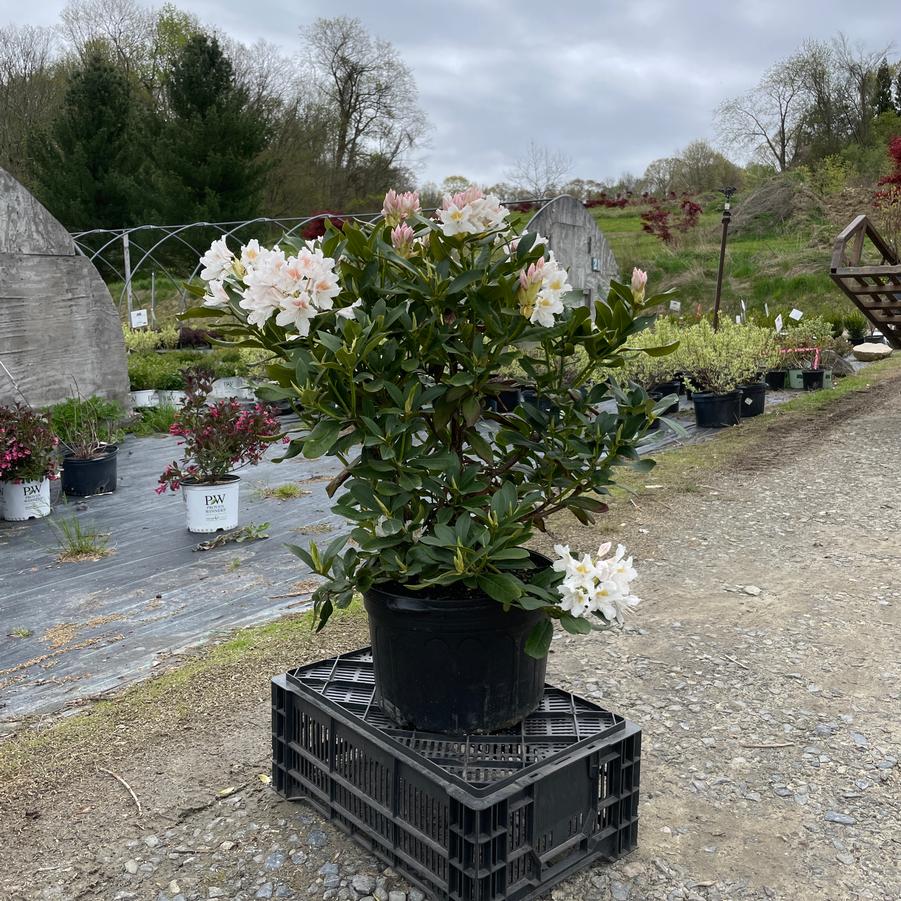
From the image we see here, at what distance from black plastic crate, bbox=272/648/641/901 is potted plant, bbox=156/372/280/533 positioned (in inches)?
107

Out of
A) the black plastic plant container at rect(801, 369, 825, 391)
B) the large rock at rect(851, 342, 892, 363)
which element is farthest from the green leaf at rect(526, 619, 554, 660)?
the large rock at rect(851, 342, 892, 363)

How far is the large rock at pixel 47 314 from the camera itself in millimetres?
6445

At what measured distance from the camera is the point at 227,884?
1856 millimetres

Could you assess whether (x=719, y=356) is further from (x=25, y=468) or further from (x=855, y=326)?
(x=855, y=326)

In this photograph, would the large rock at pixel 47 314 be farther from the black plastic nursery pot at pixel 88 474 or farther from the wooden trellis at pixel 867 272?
the wooden trellis at pixel 867 272

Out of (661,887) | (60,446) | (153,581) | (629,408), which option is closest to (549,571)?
(629,408)

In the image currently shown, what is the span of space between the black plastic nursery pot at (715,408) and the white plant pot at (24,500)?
19.6ft

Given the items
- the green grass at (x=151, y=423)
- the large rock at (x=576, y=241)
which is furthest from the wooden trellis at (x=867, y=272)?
the green grass at (x=151, y=423)

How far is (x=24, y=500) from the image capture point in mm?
5070

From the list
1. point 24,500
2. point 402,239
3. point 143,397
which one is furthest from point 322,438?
point 143,397

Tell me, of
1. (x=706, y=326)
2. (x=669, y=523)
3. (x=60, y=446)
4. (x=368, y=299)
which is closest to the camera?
(x=368, y=299)

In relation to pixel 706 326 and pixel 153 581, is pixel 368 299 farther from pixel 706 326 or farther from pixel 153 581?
pixel 706 326

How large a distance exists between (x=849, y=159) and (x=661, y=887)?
87.5 ft

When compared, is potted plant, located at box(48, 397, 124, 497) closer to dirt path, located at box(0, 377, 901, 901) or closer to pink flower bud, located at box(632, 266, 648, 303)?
dirt path, located at box(0, 377, 901, 901)
